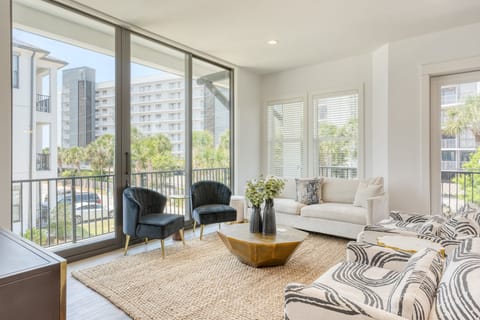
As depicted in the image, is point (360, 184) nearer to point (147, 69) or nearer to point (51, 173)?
point (147, 69)

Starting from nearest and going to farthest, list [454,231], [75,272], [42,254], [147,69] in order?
1. [42,254]
2. [454,231]
3. [75,272]
4. [147,69]

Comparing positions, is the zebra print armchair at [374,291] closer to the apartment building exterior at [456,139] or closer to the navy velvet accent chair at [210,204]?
the navy velvet accent chair at [210,204]

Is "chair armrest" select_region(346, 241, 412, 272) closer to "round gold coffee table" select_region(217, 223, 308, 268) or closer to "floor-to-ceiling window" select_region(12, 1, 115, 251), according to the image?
"round gold coffee table" select_region(217, 223, 308, 268)

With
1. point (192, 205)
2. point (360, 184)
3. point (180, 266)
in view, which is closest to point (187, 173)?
point (192, 205)

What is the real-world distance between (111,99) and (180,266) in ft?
7.11

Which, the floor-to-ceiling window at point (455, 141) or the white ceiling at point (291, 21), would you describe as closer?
the white ceiling at point (291, 21)

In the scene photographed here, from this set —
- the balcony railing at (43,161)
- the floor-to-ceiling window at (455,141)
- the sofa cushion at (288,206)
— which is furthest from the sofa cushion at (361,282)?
the balcony railing at (43,161)

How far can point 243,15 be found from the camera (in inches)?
137

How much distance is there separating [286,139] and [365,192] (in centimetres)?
207

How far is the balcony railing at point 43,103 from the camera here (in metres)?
3.11

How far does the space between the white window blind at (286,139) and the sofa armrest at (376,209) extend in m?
1.84

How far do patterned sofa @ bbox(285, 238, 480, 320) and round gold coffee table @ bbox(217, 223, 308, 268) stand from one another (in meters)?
1.09

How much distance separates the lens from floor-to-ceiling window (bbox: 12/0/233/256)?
10.1 feet

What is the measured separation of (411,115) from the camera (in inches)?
165
